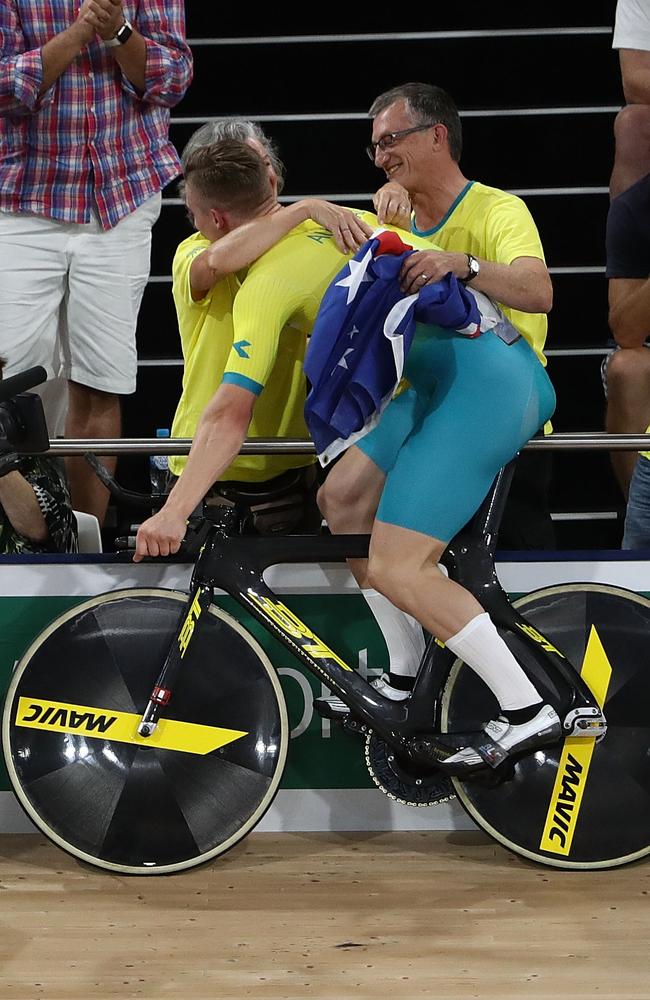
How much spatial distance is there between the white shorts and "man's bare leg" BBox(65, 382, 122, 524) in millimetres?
54

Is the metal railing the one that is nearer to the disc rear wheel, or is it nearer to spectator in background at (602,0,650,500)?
the disc rear wheel

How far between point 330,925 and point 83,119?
2.61 metres

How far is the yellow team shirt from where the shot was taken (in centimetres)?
310

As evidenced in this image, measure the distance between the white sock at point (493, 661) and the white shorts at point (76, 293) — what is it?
5.69 ft

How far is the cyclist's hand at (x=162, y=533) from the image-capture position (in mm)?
3020

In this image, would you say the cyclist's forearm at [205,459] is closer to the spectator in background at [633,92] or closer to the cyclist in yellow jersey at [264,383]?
the cyclist in yellow jersey at [264,383]

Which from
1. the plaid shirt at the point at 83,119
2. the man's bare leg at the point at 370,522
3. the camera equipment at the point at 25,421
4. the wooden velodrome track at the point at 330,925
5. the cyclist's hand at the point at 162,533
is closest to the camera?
the camera equipment at the point at 25,421

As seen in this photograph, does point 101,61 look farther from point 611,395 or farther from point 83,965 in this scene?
point 83,965

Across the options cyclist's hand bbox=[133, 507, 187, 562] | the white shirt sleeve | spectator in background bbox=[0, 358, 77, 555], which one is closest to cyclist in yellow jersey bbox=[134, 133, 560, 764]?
cyclist's hand bbox=[133, 507, 187, 562]

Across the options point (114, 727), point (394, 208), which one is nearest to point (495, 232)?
point (394, 208)

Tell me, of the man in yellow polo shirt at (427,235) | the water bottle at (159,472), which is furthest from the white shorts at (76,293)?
the man in yellow polo shirt at (427,235)

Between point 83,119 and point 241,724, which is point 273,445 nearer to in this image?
point 241,724

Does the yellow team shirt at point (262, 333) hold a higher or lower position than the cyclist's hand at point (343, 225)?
lower

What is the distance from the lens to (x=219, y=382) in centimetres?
355
